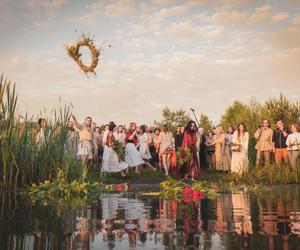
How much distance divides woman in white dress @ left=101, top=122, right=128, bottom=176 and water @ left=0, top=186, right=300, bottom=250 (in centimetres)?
1040

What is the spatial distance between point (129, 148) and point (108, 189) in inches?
298

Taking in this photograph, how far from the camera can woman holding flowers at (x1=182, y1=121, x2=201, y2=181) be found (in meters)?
17.1

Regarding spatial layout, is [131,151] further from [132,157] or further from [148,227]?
[148,227]

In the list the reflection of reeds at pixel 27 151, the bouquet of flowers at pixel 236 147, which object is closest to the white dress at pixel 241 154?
the bouquet of flowers at pixel 236 147

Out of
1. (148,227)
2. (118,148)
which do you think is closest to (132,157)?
(118,148)

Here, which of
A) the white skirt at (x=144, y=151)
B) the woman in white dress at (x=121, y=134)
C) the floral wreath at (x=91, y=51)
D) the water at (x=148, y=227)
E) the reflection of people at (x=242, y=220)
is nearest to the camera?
the water at (x=148, y=227)

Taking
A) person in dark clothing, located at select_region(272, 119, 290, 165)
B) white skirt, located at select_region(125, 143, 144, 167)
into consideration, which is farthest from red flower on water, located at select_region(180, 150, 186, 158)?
person in dark clothing, located at select_region(272, 119, 290, 165)

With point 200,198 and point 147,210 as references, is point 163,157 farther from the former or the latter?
point 147,210

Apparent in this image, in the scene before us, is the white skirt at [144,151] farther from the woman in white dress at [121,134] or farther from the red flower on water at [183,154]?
the red flower on water at [183,154]

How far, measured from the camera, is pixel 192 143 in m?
17.3

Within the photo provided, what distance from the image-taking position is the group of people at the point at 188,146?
17.2 meters

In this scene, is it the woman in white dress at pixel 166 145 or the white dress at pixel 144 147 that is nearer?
the woman in white dress at pixel 166 145

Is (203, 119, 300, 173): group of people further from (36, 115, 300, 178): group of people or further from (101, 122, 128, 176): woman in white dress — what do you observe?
(101, 122, 128, 176): woman in white dress

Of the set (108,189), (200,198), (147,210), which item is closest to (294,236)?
(147,210)
